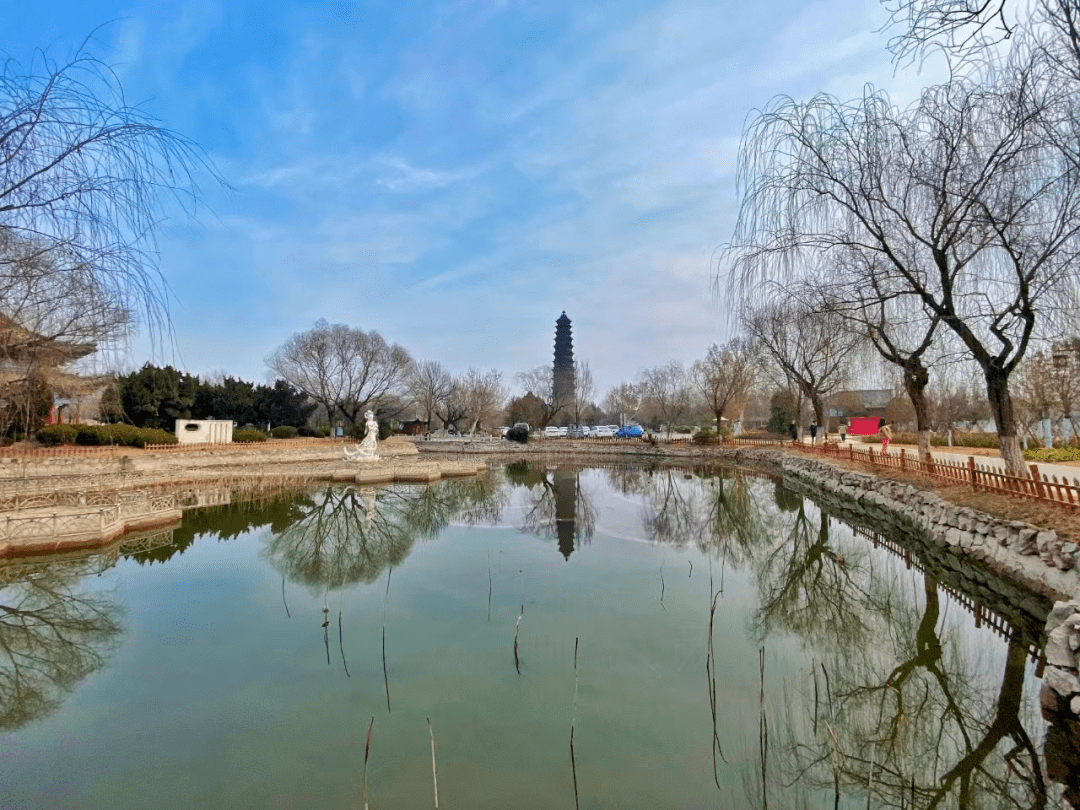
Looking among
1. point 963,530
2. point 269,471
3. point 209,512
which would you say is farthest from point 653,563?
point 269,471

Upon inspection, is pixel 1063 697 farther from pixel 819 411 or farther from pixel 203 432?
pixel 203 432

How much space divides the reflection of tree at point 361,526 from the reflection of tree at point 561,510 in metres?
1.62

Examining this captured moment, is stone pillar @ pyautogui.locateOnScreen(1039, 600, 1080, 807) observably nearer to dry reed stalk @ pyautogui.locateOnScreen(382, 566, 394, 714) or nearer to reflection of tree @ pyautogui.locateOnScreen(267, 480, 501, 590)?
dry reed stalk @ pyautogui.locateOnScreen(382, 566, 394, 714)

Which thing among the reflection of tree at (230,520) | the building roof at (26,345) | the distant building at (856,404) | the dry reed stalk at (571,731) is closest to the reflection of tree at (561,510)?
the dry reed stalk at (571,731)

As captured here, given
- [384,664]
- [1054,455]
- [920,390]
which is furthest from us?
[1054,455]

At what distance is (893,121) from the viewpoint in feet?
31.7

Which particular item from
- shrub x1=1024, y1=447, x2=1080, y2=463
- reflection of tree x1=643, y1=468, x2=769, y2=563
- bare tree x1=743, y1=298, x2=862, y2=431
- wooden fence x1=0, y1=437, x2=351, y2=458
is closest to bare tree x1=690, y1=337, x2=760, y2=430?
bare tree x1=743, y1=298, x2=862, y2=431

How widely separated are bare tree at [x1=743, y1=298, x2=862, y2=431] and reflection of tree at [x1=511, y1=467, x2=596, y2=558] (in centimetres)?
620

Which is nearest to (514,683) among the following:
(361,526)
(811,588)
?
(811,588)

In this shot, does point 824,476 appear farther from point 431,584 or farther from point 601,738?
point 601,738

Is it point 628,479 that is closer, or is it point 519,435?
point 628,479

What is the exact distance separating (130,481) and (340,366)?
2598 cm

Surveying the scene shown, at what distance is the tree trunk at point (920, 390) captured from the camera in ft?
44.6

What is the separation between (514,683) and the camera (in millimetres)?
5477
